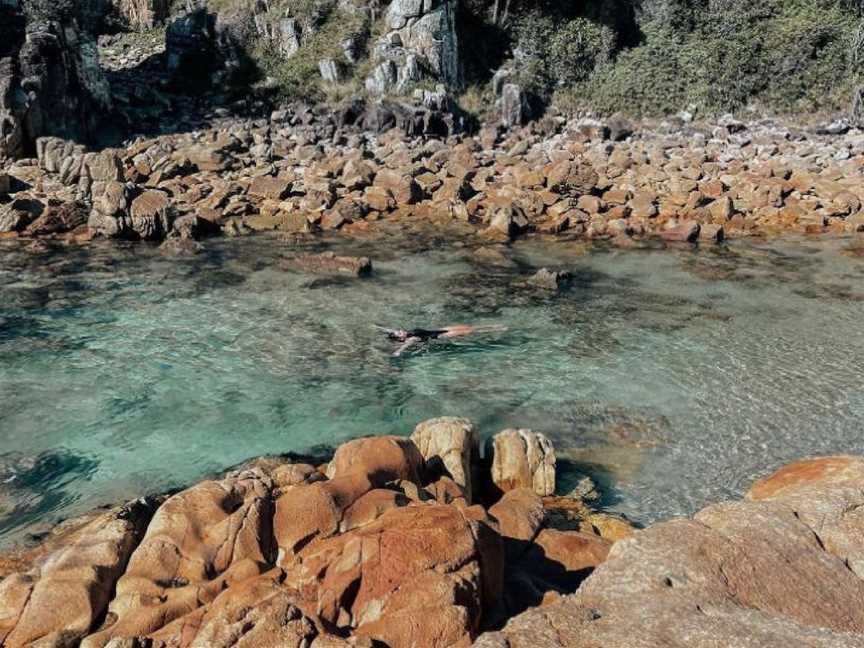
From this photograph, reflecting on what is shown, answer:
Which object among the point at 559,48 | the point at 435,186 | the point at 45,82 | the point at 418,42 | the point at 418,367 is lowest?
the point at 418,367

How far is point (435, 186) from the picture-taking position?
28562 millimetres

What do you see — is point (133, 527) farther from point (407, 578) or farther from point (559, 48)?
point (559, 48)

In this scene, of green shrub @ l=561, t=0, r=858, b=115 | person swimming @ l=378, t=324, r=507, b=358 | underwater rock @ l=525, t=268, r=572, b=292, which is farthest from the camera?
green shrub @ l=561, t=0, r=858, b=115

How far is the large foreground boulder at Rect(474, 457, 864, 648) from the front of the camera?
4.23 m

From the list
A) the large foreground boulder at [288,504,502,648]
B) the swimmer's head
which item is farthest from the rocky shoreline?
the large foreground boulder at [288,504,502,648]

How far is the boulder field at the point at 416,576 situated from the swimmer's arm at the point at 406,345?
22.8 ft

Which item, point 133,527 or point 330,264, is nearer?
point 133,527

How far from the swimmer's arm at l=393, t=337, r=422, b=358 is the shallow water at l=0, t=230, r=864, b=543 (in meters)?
0.31

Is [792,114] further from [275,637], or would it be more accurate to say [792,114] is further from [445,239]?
[275,637]

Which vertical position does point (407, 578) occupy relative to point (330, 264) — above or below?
above

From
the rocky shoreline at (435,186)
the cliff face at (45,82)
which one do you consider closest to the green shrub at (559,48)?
the rocky shoreline at (435,186)

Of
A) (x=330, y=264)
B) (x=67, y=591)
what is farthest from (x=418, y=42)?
(x=67, y=591)

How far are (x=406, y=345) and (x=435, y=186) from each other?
49.7ft

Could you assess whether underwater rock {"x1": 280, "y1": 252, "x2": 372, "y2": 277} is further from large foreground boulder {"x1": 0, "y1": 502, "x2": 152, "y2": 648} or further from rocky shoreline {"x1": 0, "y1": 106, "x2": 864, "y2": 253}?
large foreground boulder {"x1": 0, "y1": 502, "x2": 152, "y2": 648}
